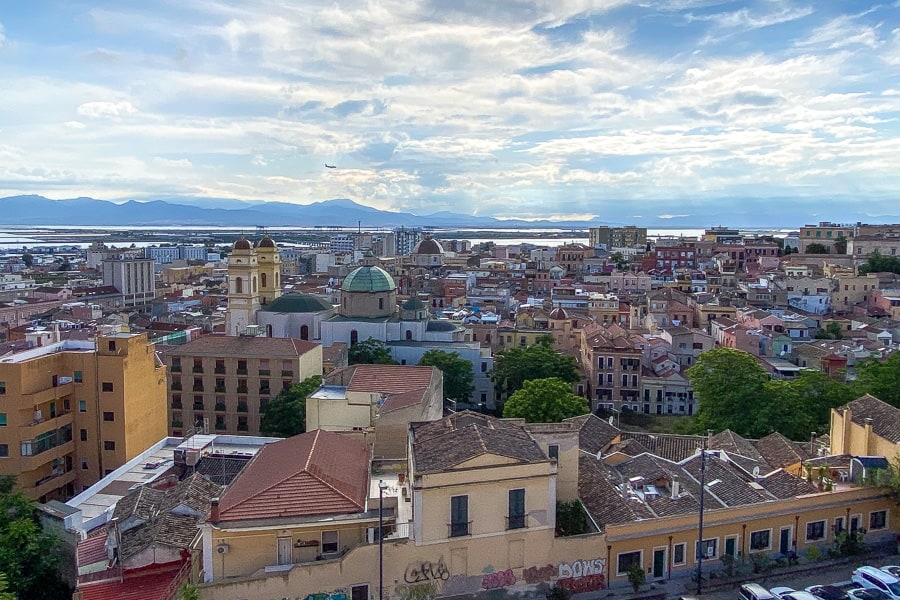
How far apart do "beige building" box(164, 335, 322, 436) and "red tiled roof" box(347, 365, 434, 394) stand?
1182 cm

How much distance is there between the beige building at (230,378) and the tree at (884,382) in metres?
31.5

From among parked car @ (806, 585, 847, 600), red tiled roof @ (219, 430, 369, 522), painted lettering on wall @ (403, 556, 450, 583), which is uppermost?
red tiled roof @ (219, 430, 369, 522)

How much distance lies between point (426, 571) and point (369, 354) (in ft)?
116

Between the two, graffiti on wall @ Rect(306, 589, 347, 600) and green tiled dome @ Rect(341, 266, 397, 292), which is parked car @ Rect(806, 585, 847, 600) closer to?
graffiti on wall @ Rect(306, 589, 347, 600)

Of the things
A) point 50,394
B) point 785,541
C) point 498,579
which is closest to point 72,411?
point 50,394

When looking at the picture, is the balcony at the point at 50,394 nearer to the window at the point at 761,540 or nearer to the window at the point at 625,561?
the window at the point at 625,561

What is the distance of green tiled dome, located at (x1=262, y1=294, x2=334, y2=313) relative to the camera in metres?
61.5

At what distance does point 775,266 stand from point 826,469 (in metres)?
86.5

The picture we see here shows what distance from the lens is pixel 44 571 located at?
22625 millimetres

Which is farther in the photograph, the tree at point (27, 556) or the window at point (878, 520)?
the window at point (878, 520)

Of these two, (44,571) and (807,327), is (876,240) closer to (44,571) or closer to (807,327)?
(807,327)

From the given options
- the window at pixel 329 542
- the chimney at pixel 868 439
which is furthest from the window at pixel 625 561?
the chimney at pixel 868 439

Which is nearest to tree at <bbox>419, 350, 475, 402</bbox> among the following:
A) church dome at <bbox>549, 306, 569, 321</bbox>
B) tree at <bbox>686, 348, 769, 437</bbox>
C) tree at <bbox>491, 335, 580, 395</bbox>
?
tree at <bbox>491, 335, 580, 395</bbox>

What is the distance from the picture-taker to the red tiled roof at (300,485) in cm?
2016
